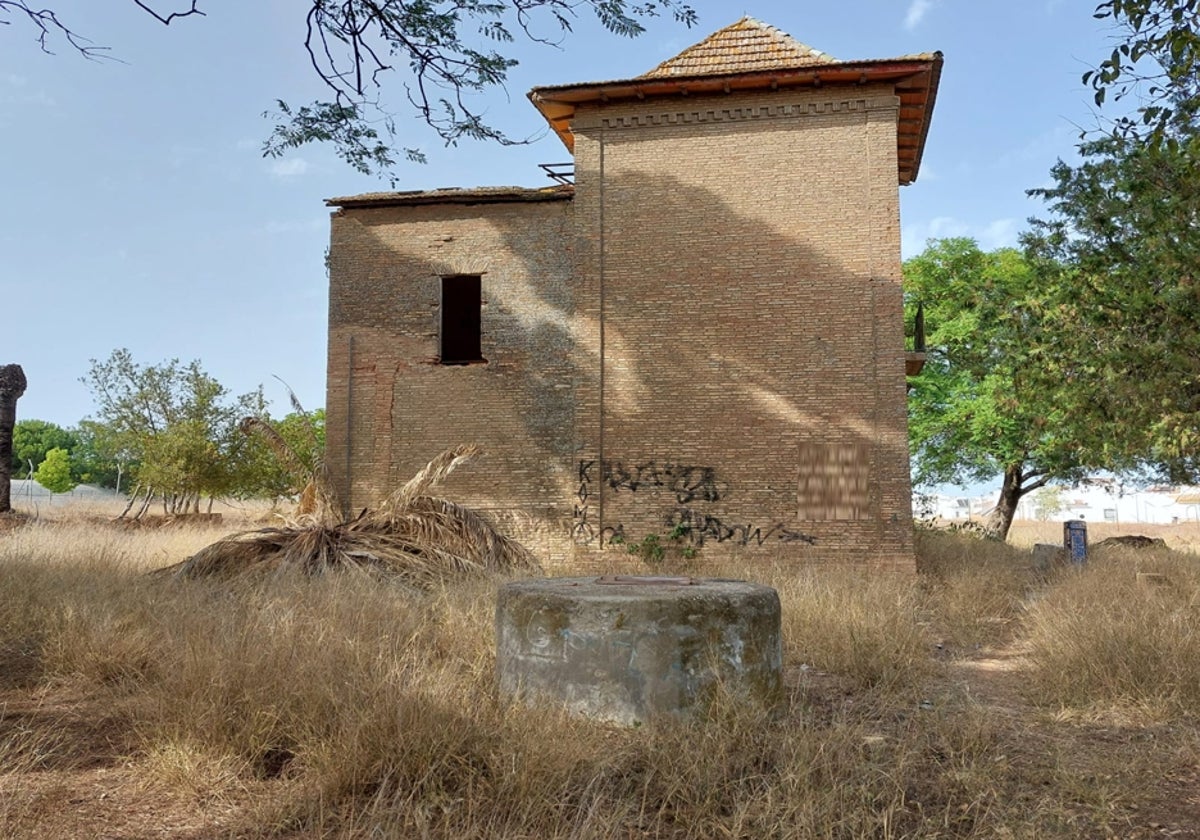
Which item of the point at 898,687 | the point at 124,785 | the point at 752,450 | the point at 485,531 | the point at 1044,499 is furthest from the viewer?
the point at 1044,499

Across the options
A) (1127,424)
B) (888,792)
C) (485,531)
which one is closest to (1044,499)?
(1127,424)

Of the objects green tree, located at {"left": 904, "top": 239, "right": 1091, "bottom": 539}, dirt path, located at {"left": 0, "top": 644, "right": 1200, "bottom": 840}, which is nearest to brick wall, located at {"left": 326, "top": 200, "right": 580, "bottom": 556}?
dirt path, located at {"left": 0, "top": 644, "right": 1200, "bottom": 840}

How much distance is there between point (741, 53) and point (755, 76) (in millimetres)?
1209

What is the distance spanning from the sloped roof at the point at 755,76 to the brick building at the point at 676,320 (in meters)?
0.04

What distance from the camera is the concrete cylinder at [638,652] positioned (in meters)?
5.13

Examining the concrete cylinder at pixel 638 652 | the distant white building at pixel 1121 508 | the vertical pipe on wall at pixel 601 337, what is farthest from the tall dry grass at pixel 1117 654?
the distant white building at pixel 1121 508

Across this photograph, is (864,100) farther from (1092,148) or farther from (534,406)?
(534,406)

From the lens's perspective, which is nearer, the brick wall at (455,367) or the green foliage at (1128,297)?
the green foliage at (1128,297)

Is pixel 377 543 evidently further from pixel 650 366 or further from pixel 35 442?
pixel 35 442

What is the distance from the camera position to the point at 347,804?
3756 mm

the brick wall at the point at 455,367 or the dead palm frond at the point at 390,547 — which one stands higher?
the brick wall at the point at 455,367

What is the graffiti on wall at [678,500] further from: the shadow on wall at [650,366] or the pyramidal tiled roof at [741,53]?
the pyramidal tiled roof at [741,53]

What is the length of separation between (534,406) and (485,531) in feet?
10.1

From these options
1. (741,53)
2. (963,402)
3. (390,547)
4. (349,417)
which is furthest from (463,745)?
(963,402)
